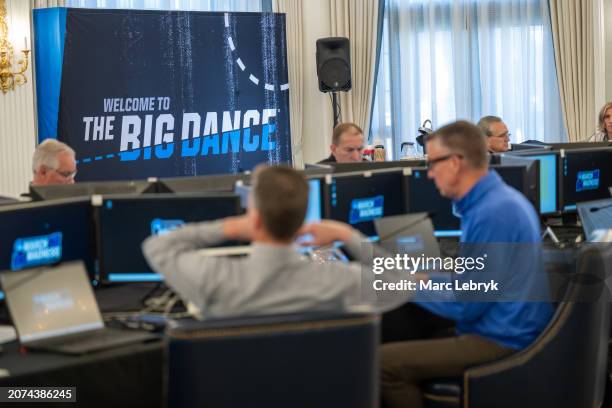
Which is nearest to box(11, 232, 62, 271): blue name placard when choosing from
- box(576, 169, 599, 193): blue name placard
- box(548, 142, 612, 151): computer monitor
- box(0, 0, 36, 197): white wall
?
box(576, 169, 599, 193): blue name placard

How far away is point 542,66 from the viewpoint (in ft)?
34.1

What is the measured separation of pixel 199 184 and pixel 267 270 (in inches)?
83.0

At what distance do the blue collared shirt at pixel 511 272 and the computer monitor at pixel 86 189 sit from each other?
69.0 inches

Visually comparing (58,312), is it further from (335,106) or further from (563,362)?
(335,106)

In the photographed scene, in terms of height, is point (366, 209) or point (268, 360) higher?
point (366, 209)

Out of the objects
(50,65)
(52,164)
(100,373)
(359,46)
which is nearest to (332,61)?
(359,46)

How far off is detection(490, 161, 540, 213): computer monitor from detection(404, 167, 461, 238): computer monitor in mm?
338

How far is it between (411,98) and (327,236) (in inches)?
299

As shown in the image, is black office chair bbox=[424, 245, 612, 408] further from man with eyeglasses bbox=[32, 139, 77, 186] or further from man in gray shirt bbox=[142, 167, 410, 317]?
man with eyeglasses bbox=[32, 139, 77, 186]

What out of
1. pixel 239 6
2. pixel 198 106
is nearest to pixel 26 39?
pixel 198 106

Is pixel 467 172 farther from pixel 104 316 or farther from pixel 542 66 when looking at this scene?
pixel 542 66

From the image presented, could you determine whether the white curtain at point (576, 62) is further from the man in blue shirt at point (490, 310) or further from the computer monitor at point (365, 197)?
the man in blue shirt at point (490, 310)

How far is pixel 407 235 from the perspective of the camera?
4176 mm

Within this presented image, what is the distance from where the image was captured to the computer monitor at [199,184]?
461 cm
